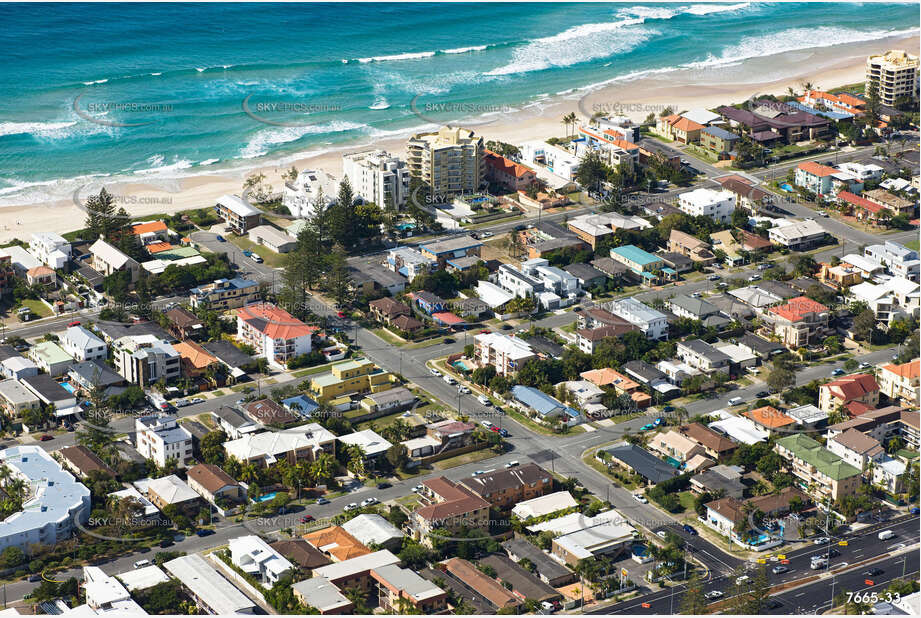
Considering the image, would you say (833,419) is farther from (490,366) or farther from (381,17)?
(381,17)

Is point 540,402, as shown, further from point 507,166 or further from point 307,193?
point 507,166

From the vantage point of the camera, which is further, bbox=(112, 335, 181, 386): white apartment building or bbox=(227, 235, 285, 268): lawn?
bbox=(227, 235, 285, 268): lawn

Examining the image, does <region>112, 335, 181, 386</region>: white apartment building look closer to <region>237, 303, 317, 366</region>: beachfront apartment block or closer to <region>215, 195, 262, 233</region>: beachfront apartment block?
<region>237, 303, 317, 366</region>: beachfront apartment block

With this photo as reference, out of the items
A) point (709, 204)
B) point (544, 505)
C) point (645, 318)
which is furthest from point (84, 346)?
point (709, 204)

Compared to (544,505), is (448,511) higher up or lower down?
higher up

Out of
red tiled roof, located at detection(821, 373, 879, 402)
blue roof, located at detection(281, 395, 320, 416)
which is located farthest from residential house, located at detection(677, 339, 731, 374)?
blue roof, located at detection(281, 395, 320, 416)

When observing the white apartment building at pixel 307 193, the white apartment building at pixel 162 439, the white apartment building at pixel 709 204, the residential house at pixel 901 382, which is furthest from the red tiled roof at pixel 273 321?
the residential house at pixel 901 382
